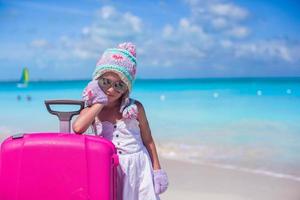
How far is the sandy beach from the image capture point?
136 inches

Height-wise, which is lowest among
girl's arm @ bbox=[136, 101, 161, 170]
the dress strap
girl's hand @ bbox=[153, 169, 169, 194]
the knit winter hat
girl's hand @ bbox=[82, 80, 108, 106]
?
girl's hand @ bbox=[153, 169, 169, 194]

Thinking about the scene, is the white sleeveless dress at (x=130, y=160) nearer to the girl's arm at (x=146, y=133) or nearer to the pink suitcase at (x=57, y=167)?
the girl's arm at (x=146, y=133)

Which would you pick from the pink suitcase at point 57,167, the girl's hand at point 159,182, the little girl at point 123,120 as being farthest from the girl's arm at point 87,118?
the girl's hand at point 159,182

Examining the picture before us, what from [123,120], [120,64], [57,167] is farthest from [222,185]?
[57,167]

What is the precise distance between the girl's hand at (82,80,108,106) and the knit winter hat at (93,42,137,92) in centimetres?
5

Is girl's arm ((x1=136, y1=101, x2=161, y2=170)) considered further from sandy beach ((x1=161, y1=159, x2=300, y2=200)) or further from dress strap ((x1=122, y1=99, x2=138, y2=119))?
sandy beach ((x1=161, y1=159, x2=300, y2=200))

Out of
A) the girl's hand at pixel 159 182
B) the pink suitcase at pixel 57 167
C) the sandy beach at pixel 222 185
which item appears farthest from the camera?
the sandy beach at pixel 222 185

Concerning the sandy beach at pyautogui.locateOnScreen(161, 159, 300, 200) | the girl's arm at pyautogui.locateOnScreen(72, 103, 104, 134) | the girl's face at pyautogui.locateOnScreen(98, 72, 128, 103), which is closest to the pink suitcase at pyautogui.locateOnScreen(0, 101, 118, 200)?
the girl's arm at pyautogui.locateOnScreen(72, 103, 104, 134)

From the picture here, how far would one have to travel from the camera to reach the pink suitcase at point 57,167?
176 centimetres

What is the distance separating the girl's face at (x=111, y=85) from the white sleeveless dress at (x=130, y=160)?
10cm

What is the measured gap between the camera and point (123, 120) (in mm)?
1975

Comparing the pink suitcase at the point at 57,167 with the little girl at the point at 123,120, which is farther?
the little girl at the point at 123,120

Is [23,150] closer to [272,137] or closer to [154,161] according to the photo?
[154,161]

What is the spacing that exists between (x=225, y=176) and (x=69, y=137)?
7.99 ft
